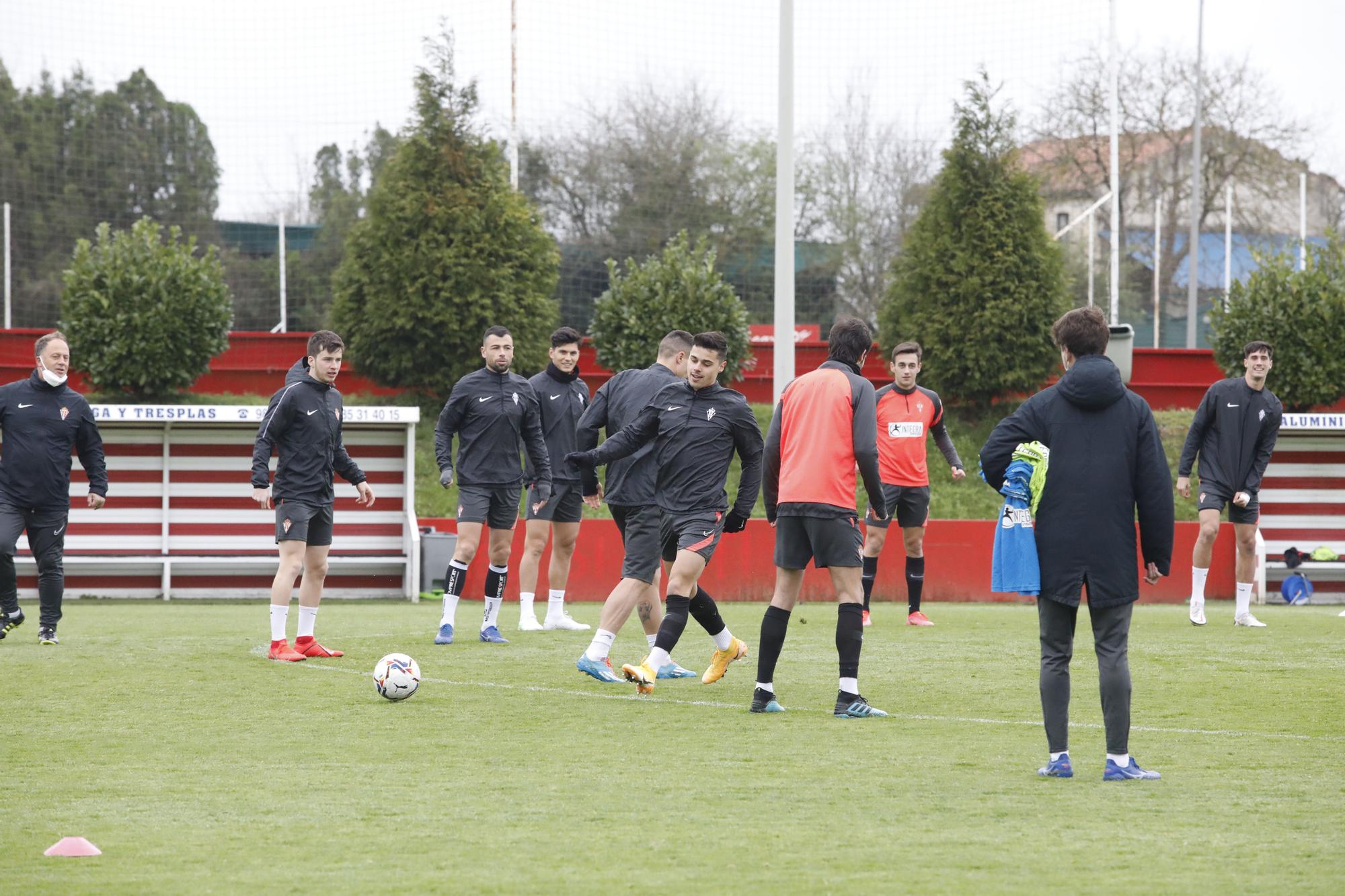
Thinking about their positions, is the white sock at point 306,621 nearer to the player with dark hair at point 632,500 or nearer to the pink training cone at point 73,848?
the player with dark hair at point 632,500

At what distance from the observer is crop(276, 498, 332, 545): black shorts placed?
9672mm

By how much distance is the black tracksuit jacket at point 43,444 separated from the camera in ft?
35.3

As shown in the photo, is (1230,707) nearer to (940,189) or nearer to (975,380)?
(975,380)

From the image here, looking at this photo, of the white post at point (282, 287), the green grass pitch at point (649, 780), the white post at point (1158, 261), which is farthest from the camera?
the white post at point (1158, 261)

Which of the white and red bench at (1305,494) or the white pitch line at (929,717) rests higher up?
the white and red bench at (1305,494)

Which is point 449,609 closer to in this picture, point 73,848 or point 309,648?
point 309,648

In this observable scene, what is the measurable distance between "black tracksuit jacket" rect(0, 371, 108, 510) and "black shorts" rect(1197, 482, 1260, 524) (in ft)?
29.8

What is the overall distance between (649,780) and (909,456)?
7539 millimetres

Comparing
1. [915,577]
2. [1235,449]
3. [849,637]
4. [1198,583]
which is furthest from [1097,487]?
[1198,583]

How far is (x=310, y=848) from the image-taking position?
4.59 metres

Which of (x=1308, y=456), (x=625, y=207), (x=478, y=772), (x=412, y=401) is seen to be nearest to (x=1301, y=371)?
(x=1308, y=456)

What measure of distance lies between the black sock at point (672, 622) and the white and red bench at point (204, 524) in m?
9.41

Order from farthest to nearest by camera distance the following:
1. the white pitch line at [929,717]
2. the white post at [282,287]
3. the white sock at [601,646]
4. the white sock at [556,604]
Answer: the white post at [282,287] → the white sock at [556,604] → the white sock at [601,646] → the white pitch line at [929,717]

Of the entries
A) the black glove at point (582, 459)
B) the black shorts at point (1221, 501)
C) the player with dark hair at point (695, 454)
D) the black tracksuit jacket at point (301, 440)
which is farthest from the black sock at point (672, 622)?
the black shorts at point (1221, 501)
